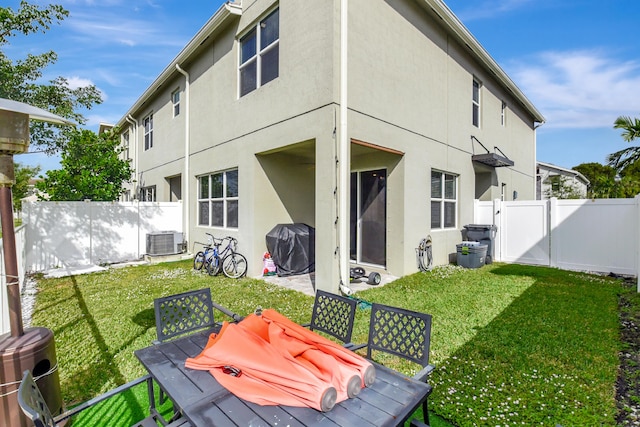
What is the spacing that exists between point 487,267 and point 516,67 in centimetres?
860

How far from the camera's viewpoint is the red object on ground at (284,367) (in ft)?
5.35

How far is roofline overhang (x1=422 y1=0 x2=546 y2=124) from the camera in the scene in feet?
25.1

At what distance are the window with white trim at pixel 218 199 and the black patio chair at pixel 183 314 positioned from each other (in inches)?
215

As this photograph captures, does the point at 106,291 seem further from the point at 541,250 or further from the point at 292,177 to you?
the point at 541,250

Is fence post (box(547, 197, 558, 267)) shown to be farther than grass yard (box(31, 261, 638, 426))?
Yes

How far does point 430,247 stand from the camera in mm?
8125

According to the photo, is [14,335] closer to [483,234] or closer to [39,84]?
[483,234]

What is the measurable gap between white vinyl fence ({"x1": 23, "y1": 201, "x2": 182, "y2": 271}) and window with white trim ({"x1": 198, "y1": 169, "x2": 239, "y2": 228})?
1757 mm

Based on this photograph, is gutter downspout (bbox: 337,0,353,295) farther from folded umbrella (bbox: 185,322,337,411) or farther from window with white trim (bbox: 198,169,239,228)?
folded umbrella (bbox: 185,322,337,411)

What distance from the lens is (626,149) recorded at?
30.9 ft

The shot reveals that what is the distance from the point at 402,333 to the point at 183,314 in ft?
6.41

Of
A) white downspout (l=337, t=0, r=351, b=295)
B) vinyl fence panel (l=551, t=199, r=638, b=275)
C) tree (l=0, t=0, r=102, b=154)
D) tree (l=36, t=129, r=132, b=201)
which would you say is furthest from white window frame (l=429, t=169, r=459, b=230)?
tree (l=0, t=0, r=102, b=154)

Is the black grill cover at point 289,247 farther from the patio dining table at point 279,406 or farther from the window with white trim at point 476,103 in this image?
the window with white trim at point 476,103

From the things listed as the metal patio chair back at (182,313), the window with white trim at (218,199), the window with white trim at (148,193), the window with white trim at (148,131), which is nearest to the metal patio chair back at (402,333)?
the metal patio chair back at (182,313)
